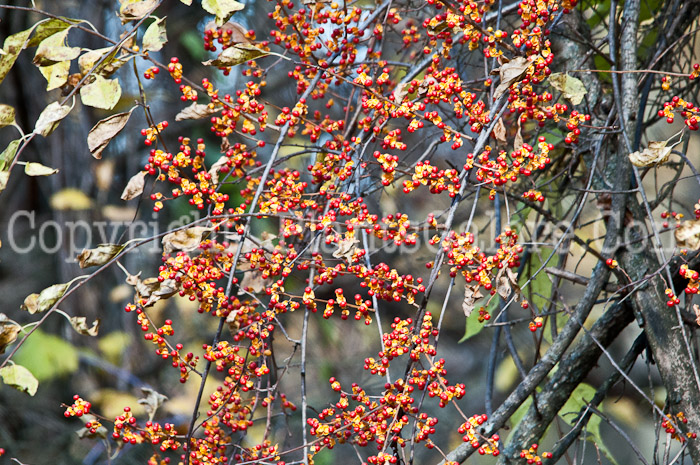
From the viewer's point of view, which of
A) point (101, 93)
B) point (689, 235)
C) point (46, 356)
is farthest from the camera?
point (46, 356)

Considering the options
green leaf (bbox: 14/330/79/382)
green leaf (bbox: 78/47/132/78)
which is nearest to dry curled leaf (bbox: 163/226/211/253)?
green leaf (bbox: 78/47/132/78)

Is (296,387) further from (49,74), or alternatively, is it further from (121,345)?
(49,74)

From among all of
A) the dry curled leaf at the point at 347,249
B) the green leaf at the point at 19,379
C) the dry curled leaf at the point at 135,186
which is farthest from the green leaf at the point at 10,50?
the dry curled leaf at the point at 347,249

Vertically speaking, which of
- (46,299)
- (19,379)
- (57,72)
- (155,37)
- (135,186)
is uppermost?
(155,37)

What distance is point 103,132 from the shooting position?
1.10 metres

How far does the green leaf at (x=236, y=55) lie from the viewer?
3.46 feet

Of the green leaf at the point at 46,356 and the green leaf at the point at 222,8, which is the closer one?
the green leaf at the point at 222,8

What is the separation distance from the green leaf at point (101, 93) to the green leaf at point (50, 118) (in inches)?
1.4

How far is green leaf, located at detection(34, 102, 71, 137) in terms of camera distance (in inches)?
40.8

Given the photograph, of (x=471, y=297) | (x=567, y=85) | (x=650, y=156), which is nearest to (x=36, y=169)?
(x=471, y=297)

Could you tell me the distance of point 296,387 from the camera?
12.9 feet

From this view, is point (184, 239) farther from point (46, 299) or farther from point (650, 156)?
point (650, 156)

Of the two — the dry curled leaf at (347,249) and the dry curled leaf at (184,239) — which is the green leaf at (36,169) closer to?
the dry curled leaf at (184,239)

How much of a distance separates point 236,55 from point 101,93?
0.76 feet
